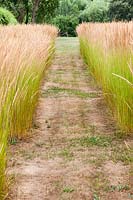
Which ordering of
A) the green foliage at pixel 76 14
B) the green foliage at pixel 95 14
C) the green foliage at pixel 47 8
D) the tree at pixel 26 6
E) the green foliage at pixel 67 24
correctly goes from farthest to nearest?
the green foliage at pixel 95 14 → the green foliage at pixel 76 14 → the green foliage at pixel 67 24 → the green foliage at pixel 47 8 → the tree at pixel 26 6

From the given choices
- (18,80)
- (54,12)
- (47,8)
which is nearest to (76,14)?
(54,12)

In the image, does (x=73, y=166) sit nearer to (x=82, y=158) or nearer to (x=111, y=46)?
(x=82, y=158)

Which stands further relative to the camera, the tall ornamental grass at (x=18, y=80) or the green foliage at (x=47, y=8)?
the green foliage at (x=47, y=8)

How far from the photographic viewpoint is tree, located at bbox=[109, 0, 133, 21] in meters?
38.6

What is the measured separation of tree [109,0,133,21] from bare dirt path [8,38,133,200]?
3173cm

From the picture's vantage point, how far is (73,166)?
4.61 metres

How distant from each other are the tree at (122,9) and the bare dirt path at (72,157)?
31.7 metres

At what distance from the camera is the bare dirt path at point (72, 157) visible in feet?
13.3

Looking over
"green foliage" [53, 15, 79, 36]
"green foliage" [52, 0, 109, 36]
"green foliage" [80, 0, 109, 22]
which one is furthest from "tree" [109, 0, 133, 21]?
"green foliage" [80, 0, 109, 22]

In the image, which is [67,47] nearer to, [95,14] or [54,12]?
[54,12]

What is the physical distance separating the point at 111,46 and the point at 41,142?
1.93 m

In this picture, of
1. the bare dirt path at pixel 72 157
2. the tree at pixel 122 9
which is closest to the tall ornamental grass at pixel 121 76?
the bare dirt path at pixel 72 157

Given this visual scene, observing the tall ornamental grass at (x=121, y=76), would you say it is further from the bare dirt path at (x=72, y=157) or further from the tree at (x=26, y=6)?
the tree at (x=26, y=6)

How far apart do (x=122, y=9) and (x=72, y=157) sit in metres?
34.9
